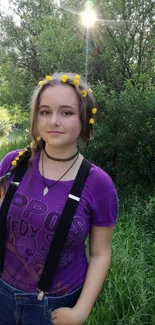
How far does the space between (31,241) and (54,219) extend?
138 millimetres

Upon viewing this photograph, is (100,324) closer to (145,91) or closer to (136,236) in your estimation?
(136,236)

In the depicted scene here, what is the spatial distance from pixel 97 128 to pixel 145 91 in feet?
2.81

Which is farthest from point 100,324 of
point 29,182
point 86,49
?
point 86,49

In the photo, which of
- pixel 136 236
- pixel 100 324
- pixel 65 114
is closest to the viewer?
pixel 65 114

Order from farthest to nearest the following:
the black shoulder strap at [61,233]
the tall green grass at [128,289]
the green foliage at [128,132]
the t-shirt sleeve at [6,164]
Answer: the green foliage at [128,132] → the tall green grass at [128,289] → the t-shirt sleeve at [6,164] → the black shoulder strap at [61,233]

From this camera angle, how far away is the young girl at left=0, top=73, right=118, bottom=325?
124cm

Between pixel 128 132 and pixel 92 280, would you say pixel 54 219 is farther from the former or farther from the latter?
pixel 128 132

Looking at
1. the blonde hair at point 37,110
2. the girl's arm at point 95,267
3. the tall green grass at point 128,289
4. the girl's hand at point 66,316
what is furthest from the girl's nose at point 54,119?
the tall green grass at point 128,289

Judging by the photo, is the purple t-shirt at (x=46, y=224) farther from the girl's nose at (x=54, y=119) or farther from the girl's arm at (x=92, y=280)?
the girl's nose at (x=54, y=119)

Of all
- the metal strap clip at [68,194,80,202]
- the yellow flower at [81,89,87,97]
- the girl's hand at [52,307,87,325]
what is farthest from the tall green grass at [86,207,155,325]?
the yellow flower at [81,89,87,97]

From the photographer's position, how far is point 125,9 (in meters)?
5.01

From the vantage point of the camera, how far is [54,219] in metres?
→ 1.22

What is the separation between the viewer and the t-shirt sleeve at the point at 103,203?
1.26 meters

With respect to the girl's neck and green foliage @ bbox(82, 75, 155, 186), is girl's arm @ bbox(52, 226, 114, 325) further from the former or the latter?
green foliage @ bbox(82, 75, 155, 186)
